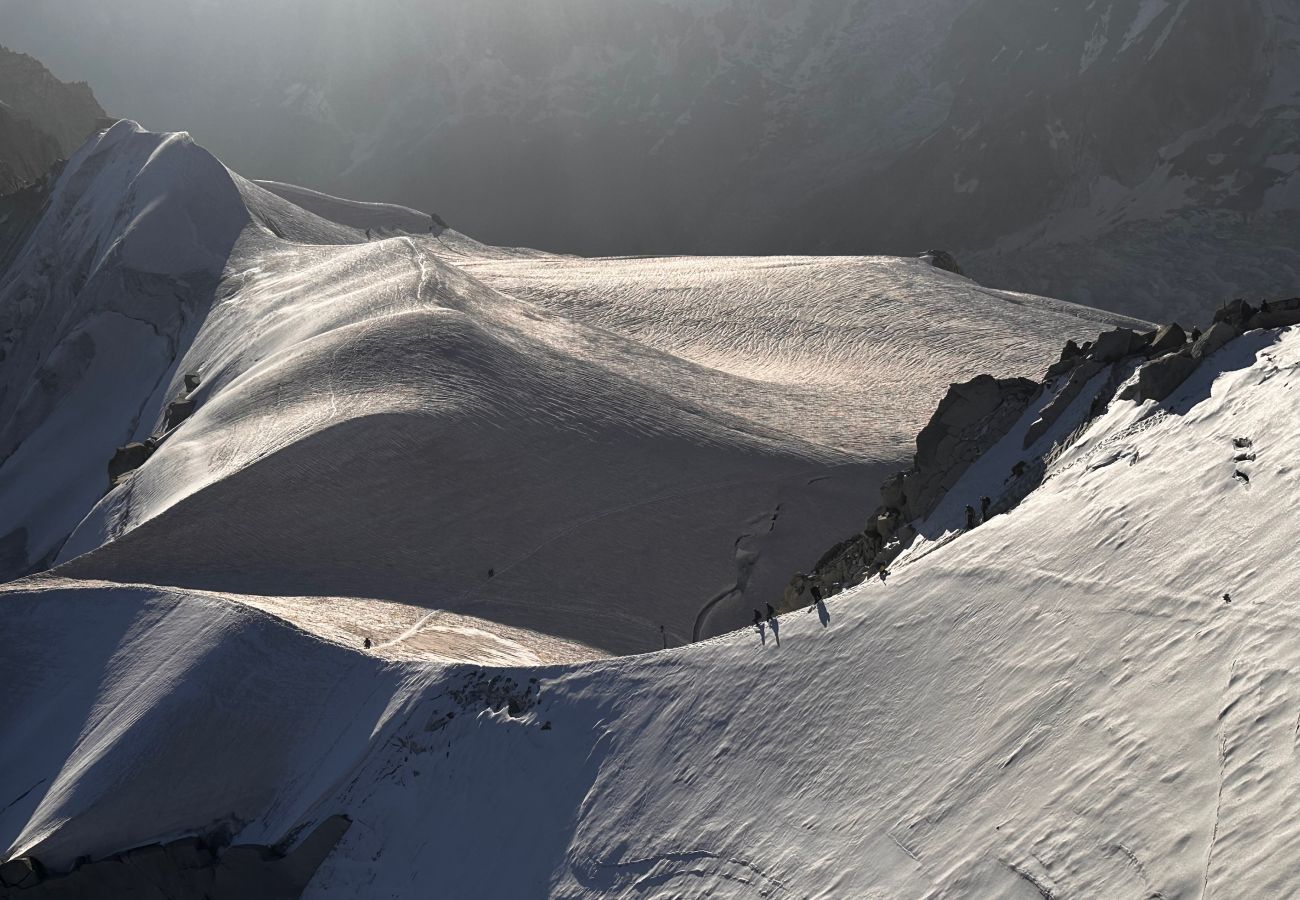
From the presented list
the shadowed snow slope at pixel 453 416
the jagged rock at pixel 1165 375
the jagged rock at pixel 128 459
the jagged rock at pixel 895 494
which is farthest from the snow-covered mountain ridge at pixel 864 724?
the jagged rock at pixel 128 459

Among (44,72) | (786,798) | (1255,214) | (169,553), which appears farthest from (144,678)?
(1255,214)

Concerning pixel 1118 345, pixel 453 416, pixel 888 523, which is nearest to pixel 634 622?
pixel 888 523

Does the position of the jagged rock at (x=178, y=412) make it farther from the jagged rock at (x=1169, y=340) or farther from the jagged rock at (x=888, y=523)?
the jagged rock at (x=1169, y=340)

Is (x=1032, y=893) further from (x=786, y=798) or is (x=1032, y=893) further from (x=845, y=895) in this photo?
(x=786, y=798)

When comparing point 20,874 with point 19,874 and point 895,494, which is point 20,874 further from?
point 895,494

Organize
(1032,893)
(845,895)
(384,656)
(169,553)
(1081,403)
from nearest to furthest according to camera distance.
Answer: (1032,893)
(845,895)
(1081,403)
(384,656)
(169,553)

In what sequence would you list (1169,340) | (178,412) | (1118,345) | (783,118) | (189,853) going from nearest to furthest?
1. (1169,340)
2. (189,853)
3. (1118,345)
4. (178,412)
5. (783,118)
